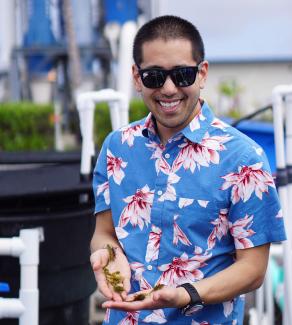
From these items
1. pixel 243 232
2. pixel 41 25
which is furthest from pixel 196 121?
pixel 41 25

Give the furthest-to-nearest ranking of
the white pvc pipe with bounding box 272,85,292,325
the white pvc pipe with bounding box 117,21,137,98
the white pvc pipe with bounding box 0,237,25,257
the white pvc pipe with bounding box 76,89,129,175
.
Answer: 1. the white pvc pipe with bounding box 117,21,137,98
2. the white pvc pipe with bounding box 76,89,129,175
3. the white pvc pipe with bounding box 272,85,292,325
4. the white pvc pipe with bounding box 0,237,25,257

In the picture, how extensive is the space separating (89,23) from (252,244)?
2089 centimetres

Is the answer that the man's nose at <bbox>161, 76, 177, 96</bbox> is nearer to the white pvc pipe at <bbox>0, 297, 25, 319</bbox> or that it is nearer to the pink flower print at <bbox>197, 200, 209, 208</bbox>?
the pink flower print at <bbox>197, 200, 209, 208</bbox>

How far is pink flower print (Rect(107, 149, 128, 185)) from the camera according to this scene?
2.12m

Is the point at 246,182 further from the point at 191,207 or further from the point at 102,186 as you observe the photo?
the point at 102,186

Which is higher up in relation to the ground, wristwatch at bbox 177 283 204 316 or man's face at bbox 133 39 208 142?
man's face at bbox 133 39 208 142

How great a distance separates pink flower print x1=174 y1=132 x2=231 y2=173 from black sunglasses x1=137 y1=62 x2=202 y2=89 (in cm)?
16

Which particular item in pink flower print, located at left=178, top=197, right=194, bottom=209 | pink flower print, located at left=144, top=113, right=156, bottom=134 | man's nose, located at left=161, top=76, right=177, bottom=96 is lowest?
pink flower print, located at left=178, top=197, right=194, bottom=209

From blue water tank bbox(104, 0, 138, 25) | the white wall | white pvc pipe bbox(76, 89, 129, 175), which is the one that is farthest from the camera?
the white wall

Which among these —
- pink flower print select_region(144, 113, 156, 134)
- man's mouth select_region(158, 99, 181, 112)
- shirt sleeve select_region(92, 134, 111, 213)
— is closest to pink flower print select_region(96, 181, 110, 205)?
shirt sleeve select_region(92, 134, 111, 213)

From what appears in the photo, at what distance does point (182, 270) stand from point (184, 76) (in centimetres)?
53

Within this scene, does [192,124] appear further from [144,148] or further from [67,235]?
[67,235]

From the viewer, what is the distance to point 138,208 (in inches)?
81.4

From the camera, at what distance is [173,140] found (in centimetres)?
204
